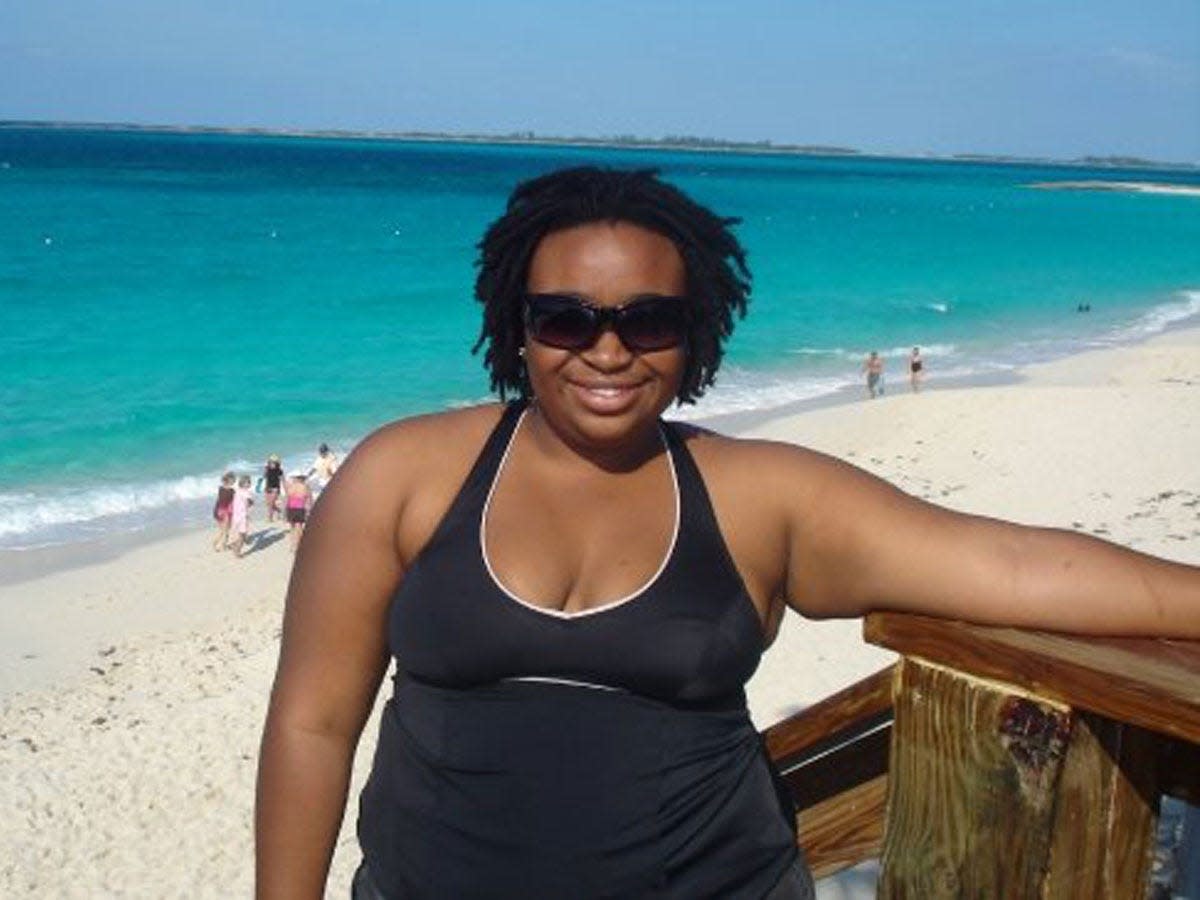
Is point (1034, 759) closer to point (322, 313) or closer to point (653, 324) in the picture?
point (653, 324)

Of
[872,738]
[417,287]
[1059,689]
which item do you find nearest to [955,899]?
[1059,689]

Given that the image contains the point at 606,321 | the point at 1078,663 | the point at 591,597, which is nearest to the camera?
the point at 1078,663

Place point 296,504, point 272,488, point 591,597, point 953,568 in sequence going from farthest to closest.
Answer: point 272,488, point 296,504, point 591,597, point 953,568

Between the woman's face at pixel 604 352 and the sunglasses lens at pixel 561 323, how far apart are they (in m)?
0.01

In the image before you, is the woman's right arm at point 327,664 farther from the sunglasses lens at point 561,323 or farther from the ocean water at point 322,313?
the ocean water at point 322,313

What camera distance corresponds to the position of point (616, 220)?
6.91ft

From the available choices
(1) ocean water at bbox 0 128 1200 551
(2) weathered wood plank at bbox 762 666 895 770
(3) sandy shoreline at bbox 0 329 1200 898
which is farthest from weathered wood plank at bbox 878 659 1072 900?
(3) sandy shoreline at bbox 0 329 1200 898

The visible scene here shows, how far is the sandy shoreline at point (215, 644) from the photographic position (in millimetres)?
9531

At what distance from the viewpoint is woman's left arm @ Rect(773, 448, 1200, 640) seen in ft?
5.89

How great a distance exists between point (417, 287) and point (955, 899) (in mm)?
50735

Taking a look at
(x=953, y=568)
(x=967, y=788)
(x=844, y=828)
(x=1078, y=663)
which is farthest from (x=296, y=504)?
(x=1078, y=663)

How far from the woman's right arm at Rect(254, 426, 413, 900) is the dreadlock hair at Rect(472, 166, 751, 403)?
0.34 metres

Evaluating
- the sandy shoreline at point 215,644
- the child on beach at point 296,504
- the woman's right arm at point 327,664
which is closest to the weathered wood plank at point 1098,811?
the woman's right arm at point 327,664

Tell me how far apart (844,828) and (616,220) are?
0.99m
